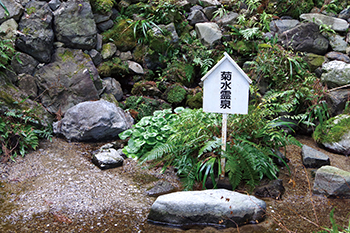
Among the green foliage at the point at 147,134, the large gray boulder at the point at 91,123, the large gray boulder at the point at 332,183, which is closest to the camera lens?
the large gray boulder at the point at 332,183

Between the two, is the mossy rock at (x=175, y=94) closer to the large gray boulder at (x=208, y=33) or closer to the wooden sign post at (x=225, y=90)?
the large gray boulder at (x=208, y=33)

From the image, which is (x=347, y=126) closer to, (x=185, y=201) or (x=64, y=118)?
(x=185, y=201)

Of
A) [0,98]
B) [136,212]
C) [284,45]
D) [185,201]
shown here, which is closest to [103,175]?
[136,212]

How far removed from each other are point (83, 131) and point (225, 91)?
281 cm

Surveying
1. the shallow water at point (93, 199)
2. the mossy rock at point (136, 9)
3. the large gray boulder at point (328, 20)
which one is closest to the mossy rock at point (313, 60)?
the large gray boulder at point (328, 20)

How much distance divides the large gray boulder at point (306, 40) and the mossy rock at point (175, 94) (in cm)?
281

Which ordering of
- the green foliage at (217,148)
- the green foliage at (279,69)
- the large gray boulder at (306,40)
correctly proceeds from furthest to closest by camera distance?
1. the large gray boulder at (306,40)
2. the green foliage at (279,69)
3. the green foliage at (217,148)

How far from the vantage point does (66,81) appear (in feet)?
18.5

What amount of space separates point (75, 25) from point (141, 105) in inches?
92.2

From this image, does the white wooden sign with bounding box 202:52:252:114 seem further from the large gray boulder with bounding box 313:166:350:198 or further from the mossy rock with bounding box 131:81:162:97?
the mossy rock with bounding box 131:81:162:97

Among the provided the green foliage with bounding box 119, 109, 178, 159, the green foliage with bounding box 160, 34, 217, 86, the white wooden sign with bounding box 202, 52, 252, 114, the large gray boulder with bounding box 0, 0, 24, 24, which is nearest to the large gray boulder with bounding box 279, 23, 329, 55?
the green foliage with bounding box 160, 34, 217, 86

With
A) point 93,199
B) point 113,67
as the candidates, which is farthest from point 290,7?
point 93,199

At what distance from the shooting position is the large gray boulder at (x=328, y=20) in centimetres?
671

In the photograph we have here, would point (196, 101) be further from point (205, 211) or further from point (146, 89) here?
point (205, 211)
